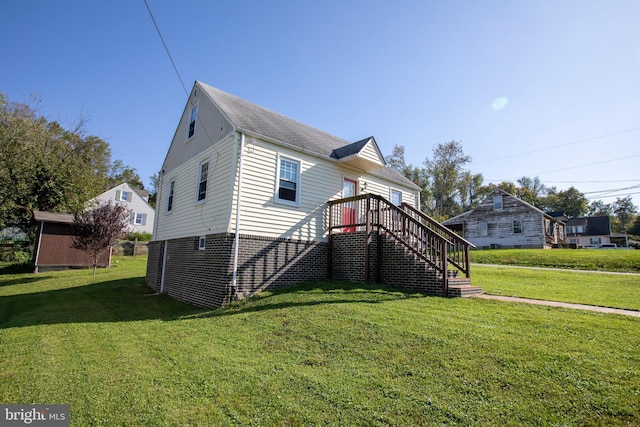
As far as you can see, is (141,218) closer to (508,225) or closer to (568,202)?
(508,225)

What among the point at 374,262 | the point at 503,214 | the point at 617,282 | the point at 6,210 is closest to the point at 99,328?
the point at 374,262

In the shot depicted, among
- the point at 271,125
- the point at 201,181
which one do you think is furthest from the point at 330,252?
the point at 201,181

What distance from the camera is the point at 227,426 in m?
3.13

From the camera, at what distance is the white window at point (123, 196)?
3475 centimetres

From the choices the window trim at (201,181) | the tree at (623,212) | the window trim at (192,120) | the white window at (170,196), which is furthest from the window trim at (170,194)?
the tree at (623,212)

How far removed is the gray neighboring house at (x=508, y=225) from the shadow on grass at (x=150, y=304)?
24.5m

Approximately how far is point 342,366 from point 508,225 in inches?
1177

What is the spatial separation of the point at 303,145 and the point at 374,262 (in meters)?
4.49

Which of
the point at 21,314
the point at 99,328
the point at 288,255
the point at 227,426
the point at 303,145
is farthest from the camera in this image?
the point at 303,145

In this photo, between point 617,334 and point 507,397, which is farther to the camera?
point 617,334

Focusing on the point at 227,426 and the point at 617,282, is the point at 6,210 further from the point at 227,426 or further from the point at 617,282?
the point at 617,282

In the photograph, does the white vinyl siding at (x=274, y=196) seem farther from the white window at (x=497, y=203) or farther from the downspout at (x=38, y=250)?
the white window at (x=497, y=203)

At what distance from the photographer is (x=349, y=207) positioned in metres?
11.5

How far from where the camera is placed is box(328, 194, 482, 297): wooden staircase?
25.2 ft
